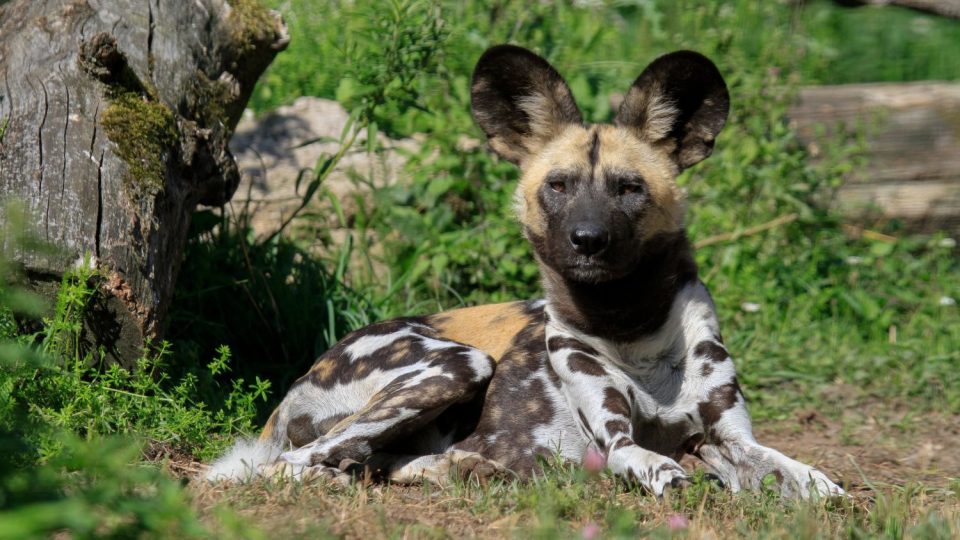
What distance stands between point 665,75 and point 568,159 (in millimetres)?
457

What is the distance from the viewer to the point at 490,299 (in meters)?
6.00

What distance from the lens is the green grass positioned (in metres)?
3.09

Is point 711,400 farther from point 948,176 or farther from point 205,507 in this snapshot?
point 948,176

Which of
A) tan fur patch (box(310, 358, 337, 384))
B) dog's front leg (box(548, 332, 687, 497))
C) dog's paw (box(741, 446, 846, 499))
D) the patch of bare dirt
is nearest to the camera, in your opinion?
dog's paw (box(741, 446, 846, 499))

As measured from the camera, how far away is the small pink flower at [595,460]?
3117 mm

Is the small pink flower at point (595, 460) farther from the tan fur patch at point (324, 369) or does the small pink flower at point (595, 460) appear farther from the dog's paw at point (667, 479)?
the tan fur patch at point (324, 369)

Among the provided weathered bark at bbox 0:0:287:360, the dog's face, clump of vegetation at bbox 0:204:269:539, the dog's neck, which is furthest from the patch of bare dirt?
weathered bark at bbox 0:0:287:360

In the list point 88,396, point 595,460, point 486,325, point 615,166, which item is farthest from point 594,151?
point 88,396

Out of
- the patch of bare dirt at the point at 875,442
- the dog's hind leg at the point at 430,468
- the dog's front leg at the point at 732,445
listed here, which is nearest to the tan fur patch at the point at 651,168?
the dog's front leg at the point at 732,445

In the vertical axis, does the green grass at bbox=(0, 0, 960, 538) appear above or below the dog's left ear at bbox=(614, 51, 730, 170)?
below

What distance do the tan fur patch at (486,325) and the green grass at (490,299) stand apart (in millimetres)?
708

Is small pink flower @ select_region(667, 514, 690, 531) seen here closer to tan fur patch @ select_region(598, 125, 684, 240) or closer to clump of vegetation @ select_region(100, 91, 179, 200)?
tan fur patch @ select_region(598, 125, 684, 240)

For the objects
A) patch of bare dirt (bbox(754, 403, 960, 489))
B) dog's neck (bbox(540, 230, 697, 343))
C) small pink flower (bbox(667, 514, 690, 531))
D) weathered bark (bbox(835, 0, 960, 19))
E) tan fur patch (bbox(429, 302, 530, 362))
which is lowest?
patch of bare dirt (bbox(754, 403, 960, 489))

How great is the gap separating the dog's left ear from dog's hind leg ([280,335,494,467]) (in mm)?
1028
